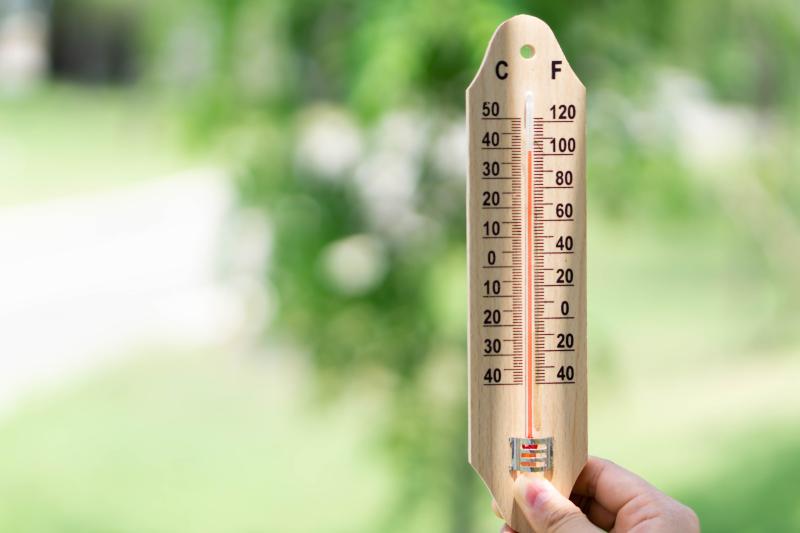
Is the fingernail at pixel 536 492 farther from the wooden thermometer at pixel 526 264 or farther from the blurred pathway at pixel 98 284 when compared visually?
the blurred pathway at pixel 98 284

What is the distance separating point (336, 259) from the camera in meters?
1.59

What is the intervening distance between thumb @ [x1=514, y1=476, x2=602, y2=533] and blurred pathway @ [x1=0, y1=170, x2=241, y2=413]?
101 inches

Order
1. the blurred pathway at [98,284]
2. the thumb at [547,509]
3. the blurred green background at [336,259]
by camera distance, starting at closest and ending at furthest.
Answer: the thumb at [547,509]
the blurred green background at [336,259]
the blurred pathway at [98,284]

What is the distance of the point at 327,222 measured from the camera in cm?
158

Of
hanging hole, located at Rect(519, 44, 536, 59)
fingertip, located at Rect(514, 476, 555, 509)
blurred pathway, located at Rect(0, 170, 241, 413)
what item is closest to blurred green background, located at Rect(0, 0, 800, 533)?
blurred pathway, located at Rect(0, 170, 241, 413)

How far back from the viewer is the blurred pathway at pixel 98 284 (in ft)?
10.5

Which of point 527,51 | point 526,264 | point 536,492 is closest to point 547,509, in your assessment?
point 536,492

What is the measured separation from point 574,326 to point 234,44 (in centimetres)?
108

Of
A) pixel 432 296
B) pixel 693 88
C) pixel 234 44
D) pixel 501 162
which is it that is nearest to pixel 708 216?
pixel 693 88

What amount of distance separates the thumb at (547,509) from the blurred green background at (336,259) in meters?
0.80

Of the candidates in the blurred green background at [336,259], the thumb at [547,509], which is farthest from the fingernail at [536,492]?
the blurred green background at [336,259]

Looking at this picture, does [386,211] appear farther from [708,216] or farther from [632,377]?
[632,377]

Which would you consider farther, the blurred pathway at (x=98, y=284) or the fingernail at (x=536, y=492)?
the blurred pathway at (x=98, y=284)

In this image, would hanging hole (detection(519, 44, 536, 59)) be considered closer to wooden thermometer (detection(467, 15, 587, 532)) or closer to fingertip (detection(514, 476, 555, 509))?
wooden thermometer (detection(467, 15, 587, 532))
